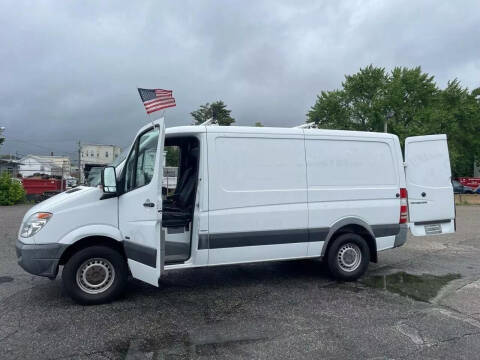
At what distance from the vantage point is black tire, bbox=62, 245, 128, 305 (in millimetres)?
4902

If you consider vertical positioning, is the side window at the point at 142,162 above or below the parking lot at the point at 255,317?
above

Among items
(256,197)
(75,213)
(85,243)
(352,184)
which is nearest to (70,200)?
(75,213)

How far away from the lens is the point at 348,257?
626 cm

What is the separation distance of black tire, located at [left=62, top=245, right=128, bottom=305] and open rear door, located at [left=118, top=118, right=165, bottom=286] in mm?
207

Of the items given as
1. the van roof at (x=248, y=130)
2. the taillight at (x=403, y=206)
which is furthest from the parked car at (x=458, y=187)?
the van roof at (x=248, y=130)

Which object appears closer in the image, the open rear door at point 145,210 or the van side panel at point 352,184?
the open rear door at point 145,210

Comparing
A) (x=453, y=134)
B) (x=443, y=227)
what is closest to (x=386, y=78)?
(x=453, y=134)

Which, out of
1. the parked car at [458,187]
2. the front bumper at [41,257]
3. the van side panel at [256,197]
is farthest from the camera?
the parked car at [458,187]

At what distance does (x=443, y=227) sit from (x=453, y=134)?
39.5 m

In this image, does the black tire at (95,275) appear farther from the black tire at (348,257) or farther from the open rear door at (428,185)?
the open rear door at (428,185)

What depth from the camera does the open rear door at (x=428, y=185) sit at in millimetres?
6918

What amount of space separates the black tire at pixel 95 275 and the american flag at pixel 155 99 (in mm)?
1876

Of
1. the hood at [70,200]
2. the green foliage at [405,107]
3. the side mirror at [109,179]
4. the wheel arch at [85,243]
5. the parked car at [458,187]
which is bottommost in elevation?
the wheel arch at [85,243]

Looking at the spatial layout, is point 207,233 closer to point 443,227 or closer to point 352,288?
point 352,288
